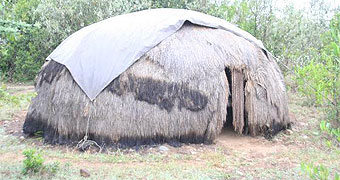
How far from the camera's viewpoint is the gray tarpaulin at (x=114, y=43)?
21.3ft

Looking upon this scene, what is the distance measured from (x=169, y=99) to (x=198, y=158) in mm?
1178

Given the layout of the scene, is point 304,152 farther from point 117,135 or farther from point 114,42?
point 114,42

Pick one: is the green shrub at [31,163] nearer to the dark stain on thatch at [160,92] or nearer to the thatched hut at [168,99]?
the thatched hut at [168,99]

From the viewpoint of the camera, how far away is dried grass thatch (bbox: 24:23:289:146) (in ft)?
20.7

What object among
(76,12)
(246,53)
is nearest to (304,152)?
(246,53)

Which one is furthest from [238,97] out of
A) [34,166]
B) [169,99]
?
[34,166]

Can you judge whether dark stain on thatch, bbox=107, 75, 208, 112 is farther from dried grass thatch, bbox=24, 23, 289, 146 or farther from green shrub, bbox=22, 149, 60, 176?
green shrub, bbox=22, 149, 60, 176

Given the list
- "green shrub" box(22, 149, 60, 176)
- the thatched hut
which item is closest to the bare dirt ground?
"green shrub" box(22, 149, 60, 176)

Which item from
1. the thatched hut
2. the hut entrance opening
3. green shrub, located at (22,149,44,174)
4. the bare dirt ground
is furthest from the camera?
the hut entrance opening

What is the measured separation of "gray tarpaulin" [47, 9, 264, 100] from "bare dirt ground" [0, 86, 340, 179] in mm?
1263

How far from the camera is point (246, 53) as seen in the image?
718 centimetres

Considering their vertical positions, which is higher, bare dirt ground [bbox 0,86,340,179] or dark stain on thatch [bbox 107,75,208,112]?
dark stain on thatch [bbox 107,75,208,112]

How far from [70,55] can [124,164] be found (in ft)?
8.50

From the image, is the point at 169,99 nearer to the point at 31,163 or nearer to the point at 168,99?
the point at 168,99
